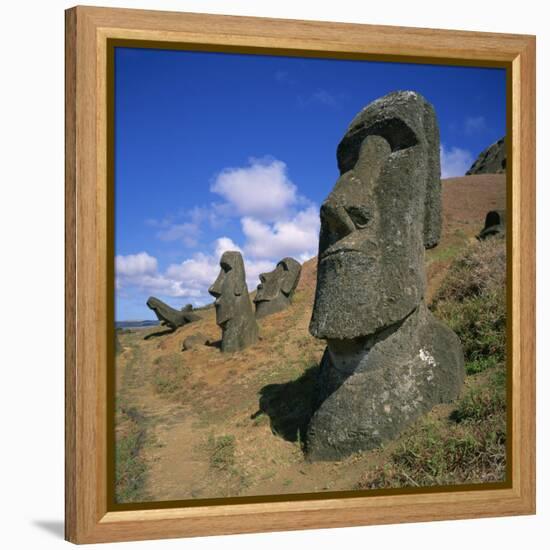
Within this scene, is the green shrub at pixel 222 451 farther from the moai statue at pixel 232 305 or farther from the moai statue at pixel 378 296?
the moai statue at pixel 232 305

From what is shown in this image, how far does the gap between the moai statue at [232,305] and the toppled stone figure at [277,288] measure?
3.25m

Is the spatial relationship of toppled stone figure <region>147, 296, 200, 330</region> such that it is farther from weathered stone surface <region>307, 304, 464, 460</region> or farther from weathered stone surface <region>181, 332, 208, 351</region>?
weathered stone surface <region>307, 304, 464, 460</region>

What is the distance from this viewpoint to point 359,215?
6.77 m

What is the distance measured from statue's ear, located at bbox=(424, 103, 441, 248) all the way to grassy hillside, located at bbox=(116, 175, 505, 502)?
4.97 feet

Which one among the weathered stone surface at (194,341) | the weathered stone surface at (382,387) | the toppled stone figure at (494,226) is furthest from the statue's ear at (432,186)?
the weathered stone surface at (194,341)

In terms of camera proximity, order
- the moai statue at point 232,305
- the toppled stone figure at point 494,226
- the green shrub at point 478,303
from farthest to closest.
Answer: the moai statue at point 232,305
the toppled stone figure at point 494,226
the green shrub at point 478,303

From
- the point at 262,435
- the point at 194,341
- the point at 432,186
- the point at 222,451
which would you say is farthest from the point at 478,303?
the point at 194,341

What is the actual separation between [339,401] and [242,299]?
24.5 ft

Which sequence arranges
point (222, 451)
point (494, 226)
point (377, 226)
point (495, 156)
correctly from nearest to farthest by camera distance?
point (377, 226), point (222, 451), point (495, 156), point (494, 226)

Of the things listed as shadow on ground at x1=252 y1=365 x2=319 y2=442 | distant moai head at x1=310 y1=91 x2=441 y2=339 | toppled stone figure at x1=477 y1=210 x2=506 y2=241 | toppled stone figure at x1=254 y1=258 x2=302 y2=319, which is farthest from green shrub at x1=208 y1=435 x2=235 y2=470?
toppled stone figure at x1=254 y1=258 x2=302 y2=319

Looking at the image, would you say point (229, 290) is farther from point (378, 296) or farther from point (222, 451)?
point (378, 296)

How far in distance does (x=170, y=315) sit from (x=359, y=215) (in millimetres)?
11366

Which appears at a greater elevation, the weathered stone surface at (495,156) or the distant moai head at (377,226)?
the weathered stone surface at (495,156)

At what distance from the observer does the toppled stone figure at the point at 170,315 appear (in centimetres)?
1730
